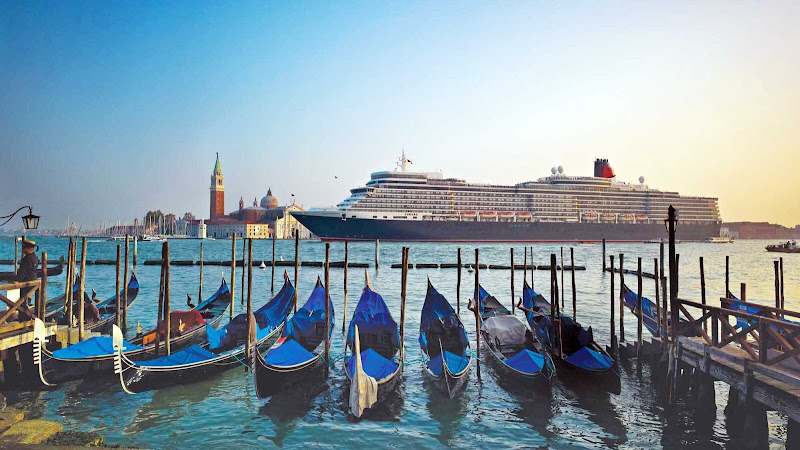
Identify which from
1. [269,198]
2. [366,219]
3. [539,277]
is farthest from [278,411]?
[269,198]

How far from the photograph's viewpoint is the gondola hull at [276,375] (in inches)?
311

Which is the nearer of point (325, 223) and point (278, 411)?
point (278, 411)

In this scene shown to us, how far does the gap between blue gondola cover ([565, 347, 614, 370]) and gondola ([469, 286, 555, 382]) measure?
405 millimetres

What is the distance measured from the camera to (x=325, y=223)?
58.2 meters

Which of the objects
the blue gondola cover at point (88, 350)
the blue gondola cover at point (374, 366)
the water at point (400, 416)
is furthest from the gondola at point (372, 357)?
the blue gondola cover at point (88, 350)

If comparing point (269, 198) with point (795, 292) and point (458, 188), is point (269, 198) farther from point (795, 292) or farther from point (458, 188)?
point (795, 292)

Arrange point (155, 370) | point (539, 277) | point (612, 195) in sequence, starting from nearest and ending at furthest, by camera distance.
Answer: point (155, 370), point (539, 277), point (612, 195)

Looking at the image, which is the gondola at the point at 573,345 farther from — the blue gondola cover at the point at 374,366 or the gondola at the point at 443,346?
the blue gondola cover at the point at 374,366

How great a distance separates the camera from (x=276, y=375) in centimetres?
816

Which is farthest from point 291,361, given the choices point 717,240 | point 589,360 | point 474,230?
point 717,240

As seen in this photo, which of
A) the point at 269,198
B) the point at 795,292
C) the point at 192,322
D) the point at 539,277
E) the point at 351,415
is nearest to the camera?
the point at 351,415

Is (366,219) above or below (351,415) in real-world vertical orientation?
above

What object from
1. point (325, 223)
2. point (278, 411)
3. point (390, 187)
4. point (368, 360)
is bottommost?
point (278, 411)

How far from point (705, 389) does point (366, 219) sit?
2003 inches
